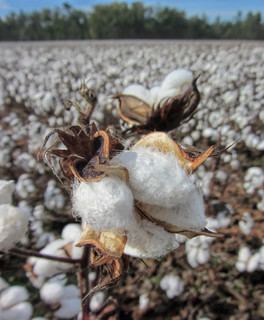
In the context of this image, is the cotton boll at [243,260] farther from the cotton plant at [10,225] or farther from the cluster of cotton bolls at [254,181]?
the cotton plant at [10,225]

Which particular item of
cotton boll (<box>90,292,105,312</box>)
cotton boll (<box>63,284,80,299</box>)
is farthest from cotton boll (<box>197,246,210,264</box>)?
cotton boll (<box>63,284,80,299</box>)

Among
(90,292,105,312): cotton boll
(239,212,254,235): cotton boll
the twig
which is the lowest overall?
(239,212,254,235): cotton boll

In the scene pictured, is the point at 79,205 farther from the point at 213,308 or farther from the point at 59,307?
the point at 213,308

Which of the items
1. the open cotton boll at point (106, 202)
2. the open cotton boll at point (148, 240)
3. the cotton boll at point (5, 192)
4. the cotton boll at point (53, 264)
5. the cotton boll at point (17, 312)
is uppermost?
the open cotton boll at point (106, 202)

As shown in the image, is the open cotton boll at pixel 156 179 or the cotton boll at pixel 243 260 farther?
the cotton boll at pixel 243 260

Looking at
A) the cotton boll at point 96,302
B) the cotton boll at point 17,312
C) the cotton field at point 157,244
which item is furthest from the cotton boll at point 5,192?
the cotton boll at point 96,302

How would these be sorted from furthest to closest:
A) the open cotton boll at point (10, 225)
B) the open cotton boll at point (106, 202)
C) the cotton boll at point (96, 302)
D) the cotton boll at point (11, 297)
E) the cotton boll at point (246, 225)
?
1. the cotton boll at point (246, 225)
2. the cotton boll at point (96, 302)
3. the cotton boll at point (11, 297)
4. the open cotton boll at point (10, 225)
5. the open cotton boll at point (106, 202)

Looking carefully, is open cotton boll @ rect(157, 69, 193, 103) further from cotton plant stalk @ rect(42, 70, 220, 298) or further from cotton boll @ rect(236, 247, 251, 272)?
cotton boll @ rect(236, 247, 251, 272)
